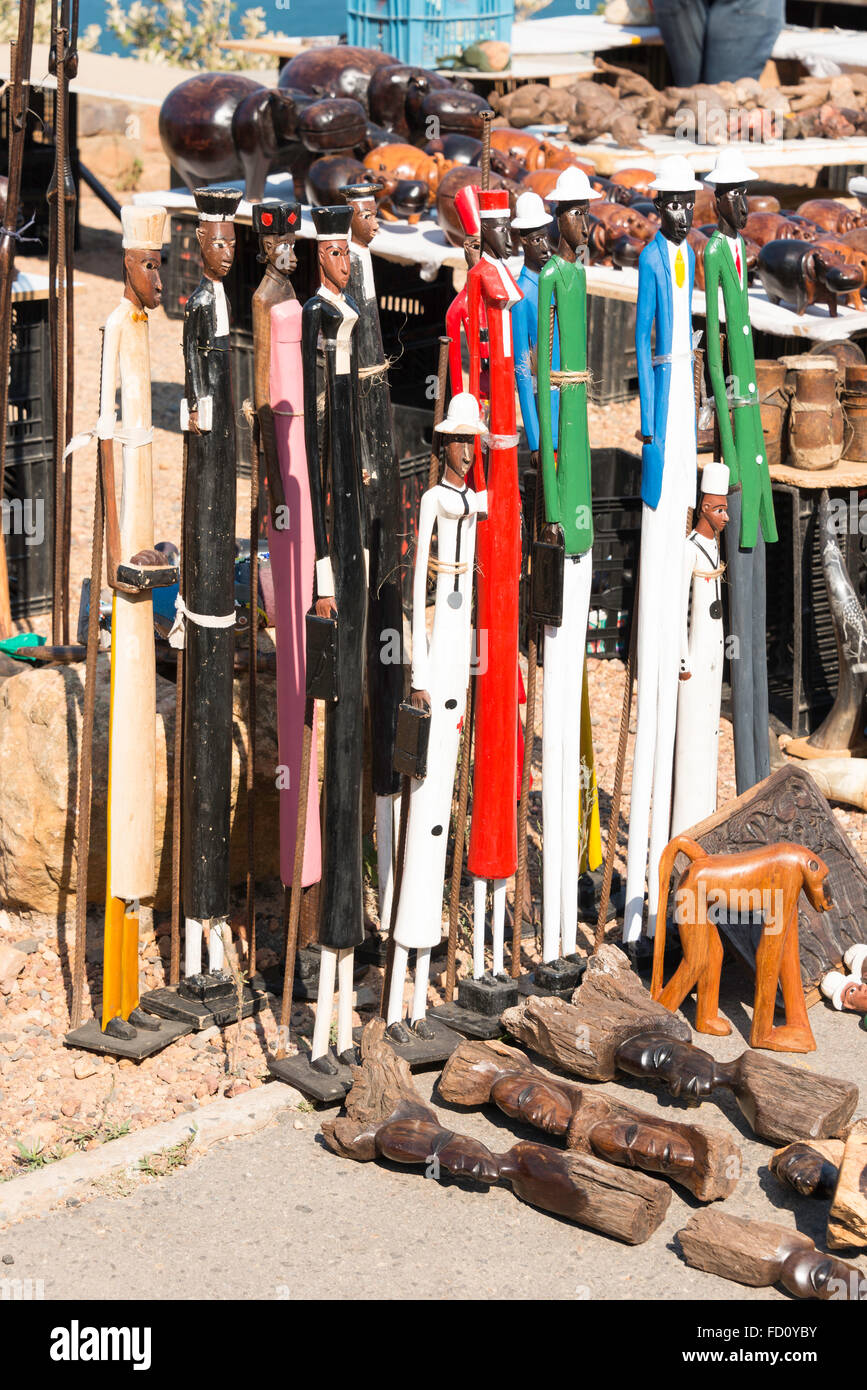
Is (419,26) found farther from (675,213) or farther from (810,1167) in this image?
(810,1167)

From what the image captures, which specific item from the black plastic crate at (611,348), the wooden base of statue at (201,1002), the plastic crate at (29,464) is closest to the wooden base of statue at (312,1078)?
the wooden base of statue at (201,1002)

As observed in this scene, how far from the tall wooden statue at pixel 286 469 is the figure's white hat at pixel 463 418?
65cm

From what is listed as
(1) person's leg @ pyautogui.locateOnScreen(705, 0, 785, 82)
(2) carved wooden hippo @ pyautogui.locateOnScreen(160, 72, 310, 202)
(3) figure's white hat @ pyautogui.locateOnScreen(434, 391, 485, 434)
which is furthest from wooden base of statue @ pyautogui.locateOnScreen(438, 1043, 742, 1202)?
(1) person's leg @ pyautogui.locateOnScreen(705, 0, 785, 82)

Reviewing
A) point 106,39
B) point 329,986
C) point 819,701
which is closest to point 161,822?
point 329,986

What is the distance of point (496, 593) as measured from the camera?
17.6ft

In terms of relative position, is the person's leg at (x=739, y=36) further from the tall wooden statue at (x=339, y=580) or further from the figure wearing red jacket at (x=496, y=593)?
the tall wooden statue at (x=339, y=580)

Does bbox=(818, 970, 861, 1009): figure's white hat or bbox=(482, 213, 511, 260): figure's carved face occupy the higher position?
bbox=(482, 213, 511, 260): figure's carved face

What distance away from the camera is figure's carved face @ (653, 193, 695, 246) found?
221 inches

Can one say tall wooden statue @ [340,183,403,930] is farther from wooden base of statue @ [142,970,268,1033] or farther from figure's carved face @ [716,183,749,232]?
figure's carved face @ [716,183,749,232]

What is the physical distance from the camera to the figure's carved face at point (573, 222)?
5.42 m

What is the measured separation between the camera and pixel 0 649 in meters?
7.12

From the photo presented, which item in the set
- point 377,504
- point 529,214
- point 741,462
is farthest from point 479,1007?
point 529,214

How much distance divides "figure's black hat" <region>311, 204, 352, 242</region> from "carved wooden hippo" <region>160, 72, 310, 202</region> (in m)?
5.57

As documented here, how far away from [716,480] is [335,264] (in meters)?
1.49
